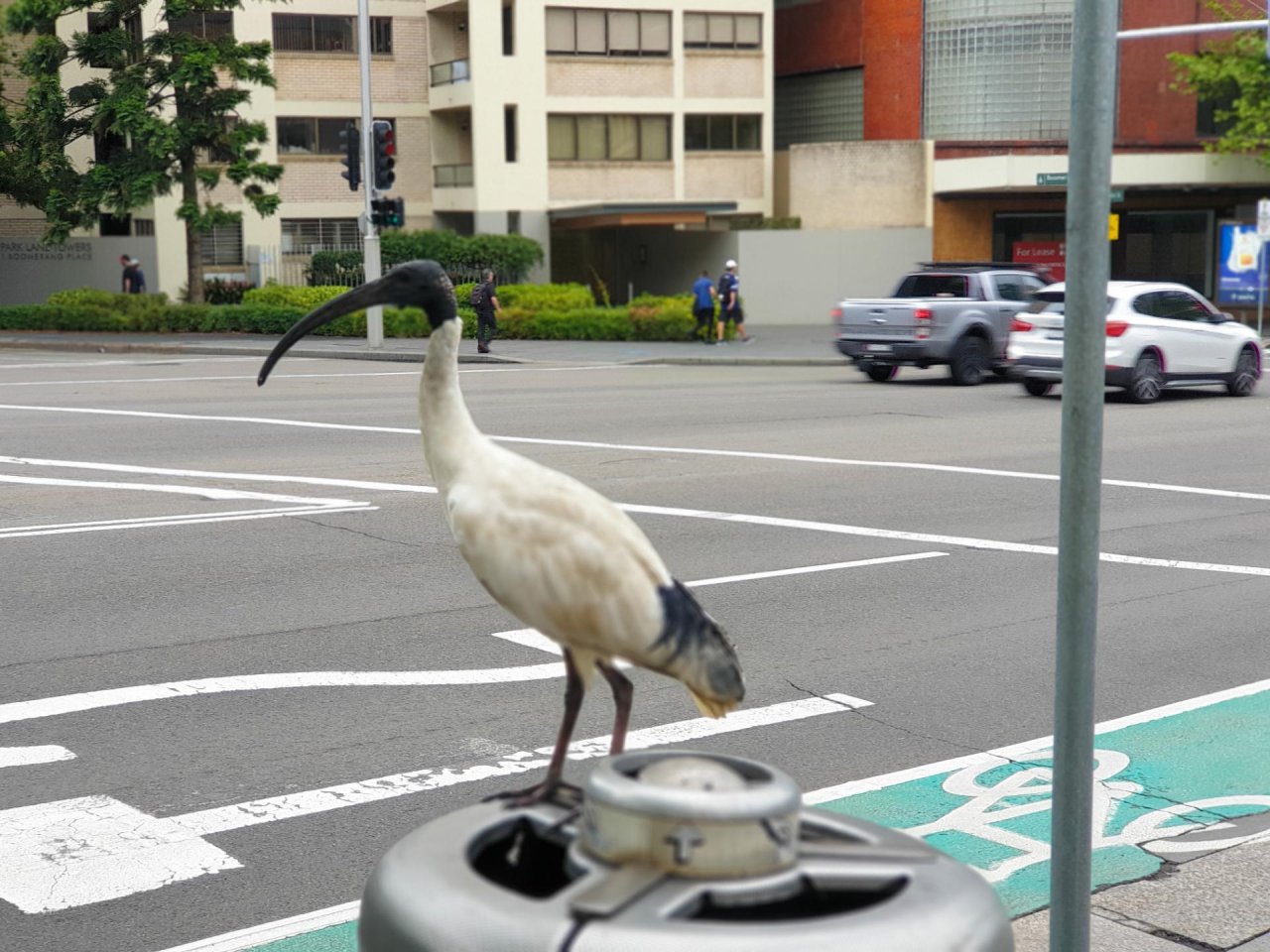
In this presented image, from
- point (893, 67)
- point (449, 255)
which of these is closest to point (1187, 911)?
point (449, 255)

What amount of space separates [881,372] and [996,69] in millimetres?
24240

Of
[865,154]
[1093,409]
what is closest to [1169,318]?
[1093,409]

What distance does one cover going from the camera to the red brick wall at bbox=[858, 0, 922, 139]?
4922 centimetres

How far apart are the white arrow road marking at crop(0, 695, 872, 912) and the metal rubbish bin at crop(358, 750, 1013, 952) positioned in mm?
3702

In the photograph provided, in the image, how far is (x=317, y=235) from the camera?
5178 centimetres

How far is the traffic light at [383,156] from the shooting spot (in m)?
32.9

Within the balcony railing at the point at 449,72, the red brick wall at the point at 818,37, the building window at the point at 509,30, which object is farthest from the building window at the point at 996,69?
the balcony railing at the point at 449,72

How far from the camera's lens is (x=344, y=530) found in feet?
39.8

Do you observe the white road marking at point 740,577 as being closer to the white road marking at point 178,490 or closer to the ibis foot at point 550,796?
the white road marking at point 178,490

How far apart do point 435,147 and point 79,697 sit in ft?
151

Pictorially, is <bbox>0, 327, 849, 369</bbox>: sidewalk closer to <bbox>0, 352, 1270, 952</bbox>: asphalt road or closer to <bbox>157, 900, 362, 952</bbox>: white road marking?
<bbox>0, 352, 1270, 952</bbox>: asphalt road

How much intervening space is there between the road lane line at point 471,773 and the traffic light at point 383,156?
26.9m

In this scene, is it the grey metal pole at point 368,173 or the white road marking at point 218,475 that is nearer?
the white road marking at point 218,475

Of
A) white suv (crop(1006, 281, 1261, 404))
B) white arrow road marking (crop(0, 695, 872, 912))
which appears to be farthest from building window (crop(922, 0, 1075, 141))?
white arrow road marking (crop(0, 695, 872, 912))
